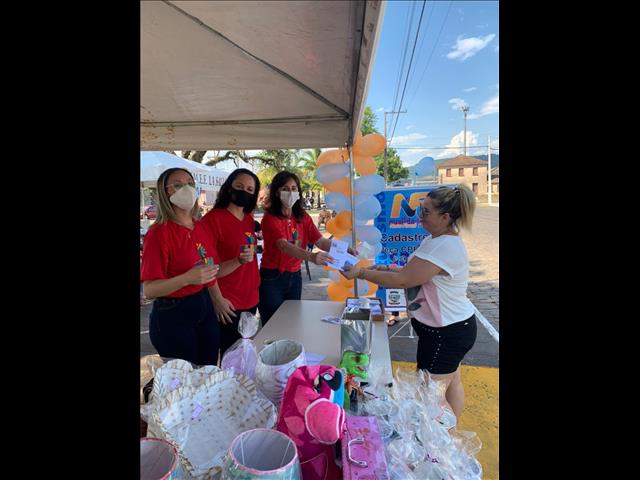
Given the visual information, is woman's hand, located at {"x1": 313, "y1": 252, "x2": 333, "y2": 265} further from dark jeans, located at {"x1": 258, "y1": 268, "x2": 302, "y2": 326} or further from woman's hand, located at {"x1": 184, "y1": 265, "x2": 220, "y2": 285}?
woman's hand, located at {"x1": 184, "y1": 265, "x2": 220, "y2": 285}

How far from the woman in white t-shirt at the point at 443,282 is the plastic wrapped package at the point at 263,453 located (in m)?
1.27

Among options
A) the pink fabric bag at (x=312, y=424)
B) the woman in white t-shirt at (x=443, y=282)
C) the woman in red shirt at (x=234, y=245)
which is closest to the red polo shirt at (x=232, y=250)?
the woman in red shirt at (x=234, y=245)

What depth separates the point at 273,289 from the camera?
2709mm

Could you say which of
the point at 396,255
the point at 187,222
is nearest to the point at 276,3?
the point at 187,222

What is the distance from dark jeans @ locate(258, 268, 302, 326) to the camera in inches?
105

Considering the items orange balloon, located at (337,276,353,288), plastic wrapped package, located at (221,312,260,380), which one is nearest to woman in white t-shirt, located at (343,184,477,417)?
plastic wrapped package, located at (221,312,260,380)

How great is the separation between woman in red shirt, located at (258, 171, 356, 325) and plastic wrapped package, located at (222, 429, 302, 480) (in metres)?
1.94

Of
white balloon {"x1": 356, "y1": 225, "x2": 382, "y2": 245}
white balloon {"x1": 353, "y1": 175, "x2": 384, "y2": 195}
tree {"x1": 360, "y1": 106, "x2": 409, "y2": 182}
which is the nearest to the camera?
white balloon {"x1": 353, "y1": 175, "x2": 384, "y2": 195}

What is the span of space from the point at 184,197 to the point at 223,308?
749mm

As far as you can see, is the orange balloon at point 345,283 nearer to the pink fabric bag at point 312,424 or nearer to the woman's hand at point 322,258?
the woman's hand at point 322,258
